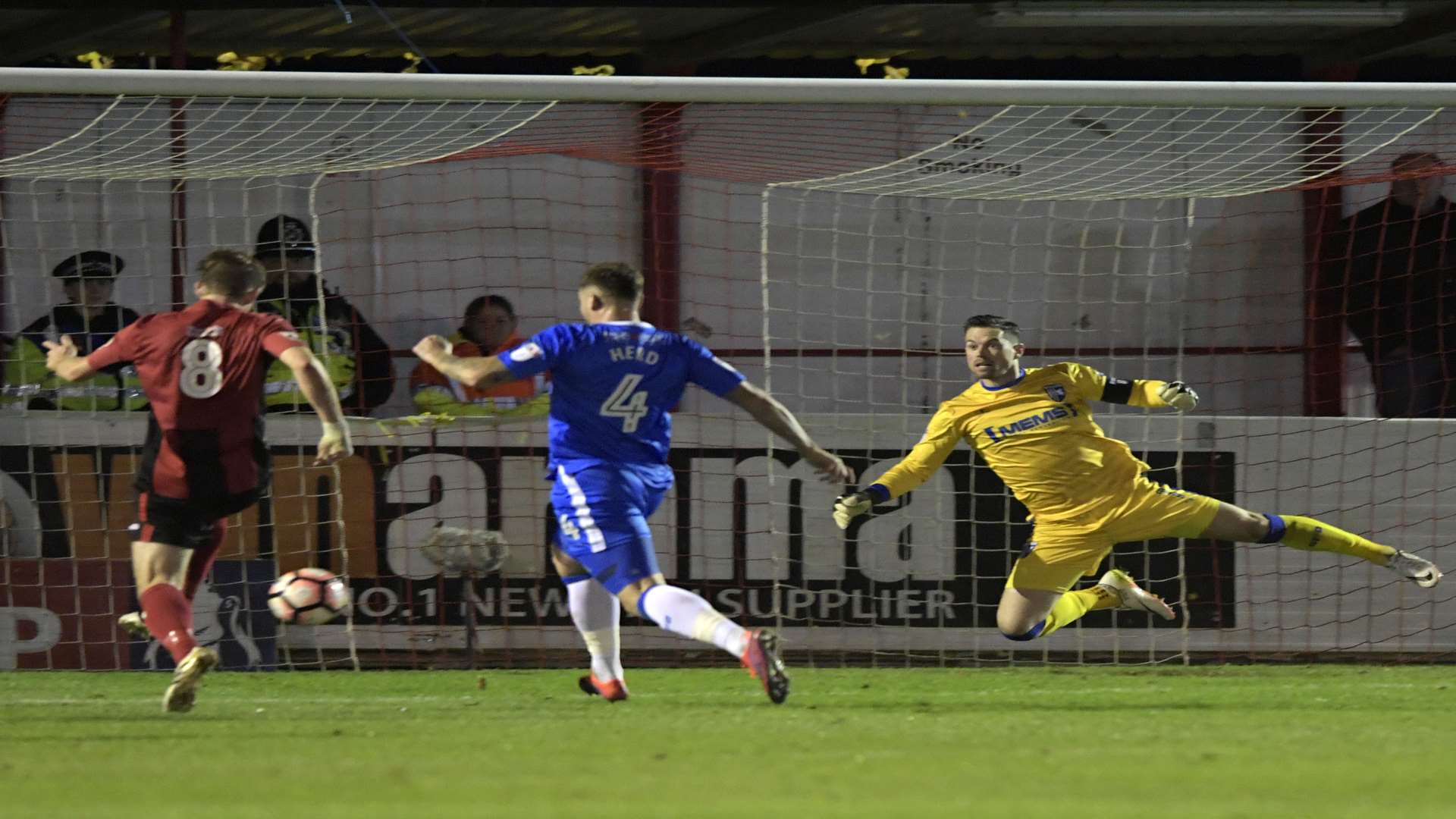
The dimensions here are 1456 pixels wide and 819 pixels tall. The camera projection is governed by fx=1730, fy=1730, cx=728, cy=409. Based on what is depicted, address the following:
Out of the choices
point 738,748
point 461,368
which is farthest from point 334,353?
point 738,748

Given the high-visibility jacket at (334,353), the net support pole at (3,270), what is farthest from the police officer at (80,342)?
the net support pole at (3,270)

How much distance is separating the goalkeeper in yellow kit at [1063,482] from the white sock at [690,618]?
1775 mm

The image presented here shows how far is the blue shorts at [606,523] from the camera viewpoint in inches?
245

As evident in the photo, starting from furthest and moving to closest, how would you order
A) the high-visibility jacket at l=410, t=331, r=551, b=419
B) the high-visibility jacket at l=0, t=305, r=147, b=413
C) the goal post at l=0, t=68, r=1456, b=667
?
the high-visibility jacket at l=410, t=331, r=551, b=419 < the high-visibility jacket at l=0, t=305, r=147, b=413 < the goal post at l=0, t=68, r=1456, b=667

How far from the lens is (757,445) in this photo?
8.84m

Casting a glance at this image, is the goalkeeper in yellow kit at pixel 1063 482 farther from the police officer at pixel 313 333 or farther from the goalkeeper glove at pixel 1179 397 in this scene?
the police officer at pixel 313 333

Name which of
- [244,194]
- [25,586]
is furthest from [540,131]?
[25,586]

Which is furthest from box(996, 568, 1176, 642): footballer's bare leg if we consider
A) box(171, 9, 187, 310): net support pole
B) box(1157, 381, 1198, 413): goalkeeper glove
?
box(171, 9, 187, 310): net support pole

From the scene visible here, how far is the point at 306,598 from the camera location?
24.9ft

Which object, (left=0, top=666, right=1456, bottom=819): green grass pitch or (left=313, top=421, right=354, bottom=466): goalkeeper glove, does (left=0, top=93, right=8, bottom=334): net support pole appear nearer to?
(left=0, top=666, right=1456, bottom=819): green grass pitch

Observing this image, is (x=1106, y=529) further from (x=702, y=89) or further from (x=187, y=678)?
(x=187, y=678)

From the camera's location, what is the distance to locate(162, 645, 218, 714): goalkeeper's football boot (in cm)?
608

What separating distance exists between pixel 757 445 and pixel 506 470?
1.28 metres

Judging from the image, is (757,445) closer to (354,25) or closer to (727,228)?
(727,228)
